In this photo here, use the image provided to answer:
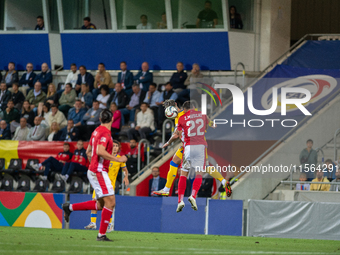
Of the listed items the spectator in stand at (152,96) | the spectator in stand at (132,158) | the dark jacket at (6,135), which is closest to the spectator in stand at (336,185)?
the spectator in stand at (132,158)

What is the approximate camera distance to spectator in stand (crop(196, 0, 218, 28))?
20.3 meters

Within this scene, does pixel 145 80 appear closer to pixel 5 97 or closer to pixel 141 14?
pixel 141 14

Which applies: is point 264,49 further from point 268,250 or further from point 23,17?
point 268,250

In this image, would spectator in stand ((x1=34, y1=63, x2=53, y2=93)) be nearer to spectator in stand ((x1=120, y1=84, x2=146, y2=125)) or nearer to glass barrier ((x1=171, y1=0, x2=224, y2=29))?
spectator in stand ((x1=120, y1=84, x2=146, y2=125))

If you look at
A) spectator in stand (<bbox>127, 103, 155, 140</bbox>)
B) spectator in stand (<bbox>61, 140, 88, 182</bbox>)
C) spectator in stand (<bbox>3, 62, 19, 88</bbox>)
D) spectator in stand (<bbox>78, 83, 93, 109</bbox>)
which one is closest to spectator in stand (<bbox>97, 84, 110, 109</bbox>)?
spectator in stand (<bbox>78, 83, 93, 109</bbox>)

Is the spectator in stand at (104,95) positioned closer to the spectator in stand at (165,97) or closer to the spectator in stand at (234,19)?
the spectator in stand at (165,97)

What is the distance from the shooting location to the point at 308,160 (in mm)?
14664

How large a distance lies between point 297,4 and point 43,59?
36.8 ft

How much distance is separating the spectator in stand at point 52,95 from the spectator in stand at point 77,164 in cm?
336

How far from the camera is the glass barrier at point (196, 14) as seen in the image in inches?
797

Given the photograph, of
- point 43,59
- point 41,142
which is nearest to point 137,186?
point 41,142

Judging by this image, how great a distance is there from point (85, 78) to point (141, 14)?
339cm

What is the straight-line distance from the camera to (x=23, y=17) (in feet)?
76.6

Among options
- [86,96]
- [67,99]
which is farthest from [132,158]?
[67,99]
